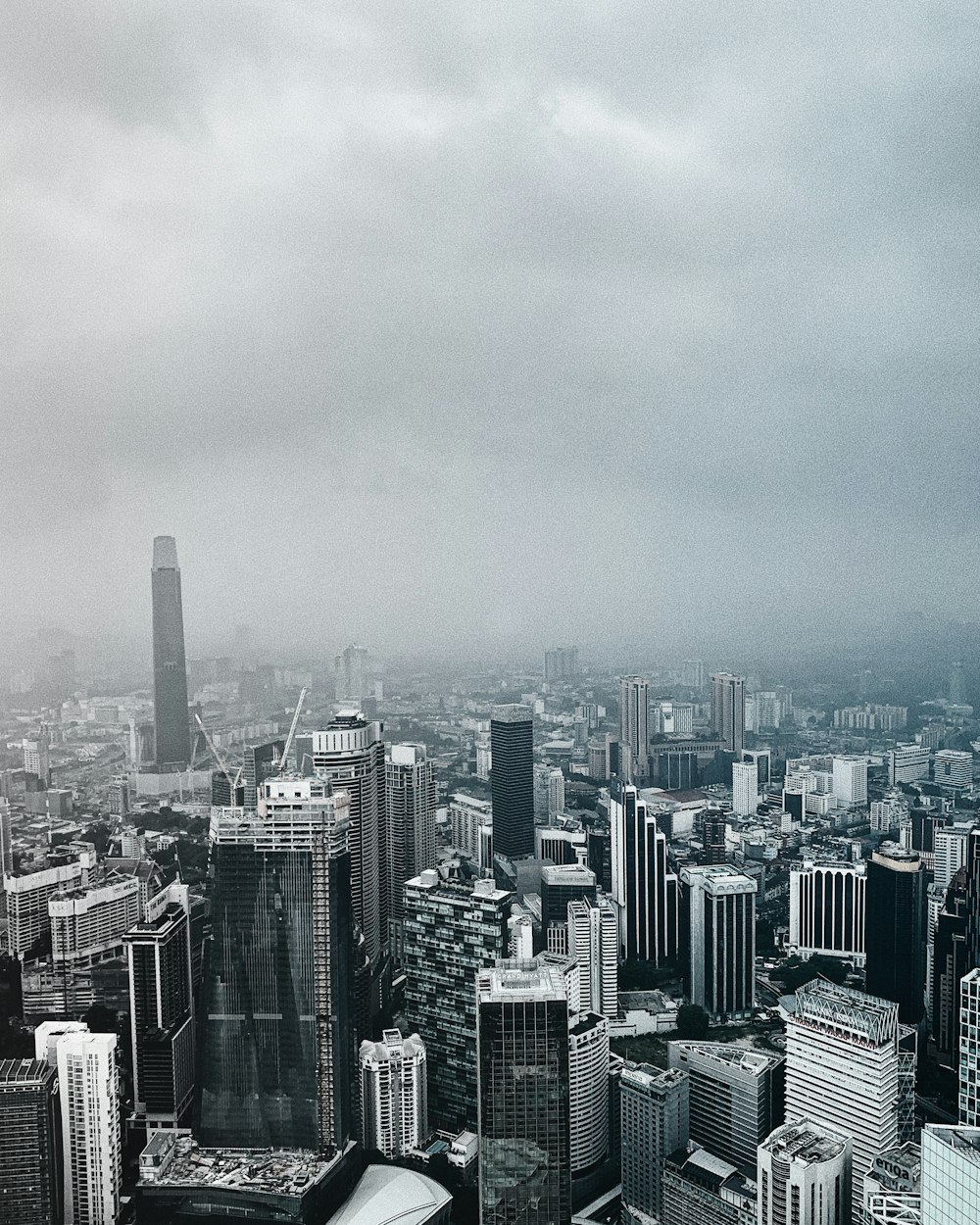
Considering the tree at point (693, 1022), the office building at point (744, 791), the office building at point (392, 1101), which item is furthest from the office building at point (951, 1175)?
the office building at point (744, 791)

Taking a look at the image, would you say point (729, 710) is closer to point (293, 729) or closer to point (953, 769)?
point (953, 769)

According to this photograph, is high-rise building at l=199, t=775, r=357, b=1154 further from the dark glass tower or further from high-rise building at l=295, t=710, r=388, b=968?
the dark glass tower

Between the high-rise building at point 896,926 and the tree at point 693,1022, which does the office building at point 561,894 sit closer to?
the tree at point 693,1022

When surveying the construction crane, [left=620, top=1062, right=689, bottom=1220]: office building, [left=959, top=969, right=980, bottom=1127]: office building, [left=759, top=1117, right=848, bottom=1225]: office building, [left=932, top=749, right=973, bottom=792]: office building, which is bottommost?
[left=620, top=1062, right=689, bottom=1220]: office building

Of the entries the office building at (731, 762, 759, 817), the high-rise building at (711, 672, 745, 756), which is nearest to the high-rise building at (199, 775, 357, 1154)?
the high-rise building at (711, 672, 745, 756)

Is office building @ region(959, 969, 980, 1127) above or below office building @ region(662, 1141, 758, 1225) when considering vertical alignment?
above

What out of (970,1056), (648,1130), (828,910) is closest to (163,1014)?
(648,1130)
